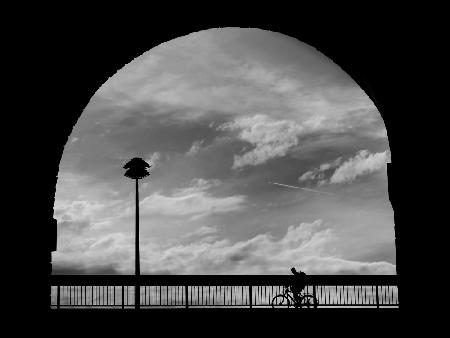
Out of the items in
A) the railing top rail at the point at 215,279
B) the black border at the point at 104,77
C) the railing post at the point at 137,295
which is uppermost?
the black border at the point at 104,77

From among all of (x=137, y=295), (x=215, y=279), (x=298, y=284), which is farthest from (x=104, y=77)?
(x=137, y=295)

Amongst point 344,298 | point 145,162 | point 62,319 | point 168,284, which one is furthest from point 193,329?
point 145,162

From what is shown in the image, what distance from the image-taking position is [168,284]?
17.4m

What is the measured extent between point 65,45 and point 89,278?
441 inches

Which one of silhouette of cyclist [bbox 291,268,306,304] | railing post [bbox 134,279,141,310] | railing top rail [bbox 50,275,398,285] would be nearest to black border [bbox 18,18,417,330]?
silhouette of cyclist [bbox 291,268,306,304]

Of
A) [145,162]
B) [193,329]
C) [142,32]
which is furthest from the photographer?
[145,162]

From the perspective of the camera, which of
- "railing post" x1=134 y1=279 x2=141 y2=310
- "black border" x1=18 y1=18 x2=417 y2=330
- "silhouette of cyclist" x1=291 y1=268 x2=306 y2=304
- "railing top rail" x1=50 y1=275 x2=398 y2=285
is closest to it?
"black border" x1=18 y1=18 x2=417 y2=330

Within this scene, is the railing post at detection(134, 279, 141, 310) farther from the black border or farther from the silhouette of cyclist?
the black border

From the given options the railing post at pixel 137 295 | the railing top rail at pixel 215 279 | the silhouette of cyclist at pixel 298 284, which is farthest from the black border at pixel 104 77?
the railing post at pixel 137 295

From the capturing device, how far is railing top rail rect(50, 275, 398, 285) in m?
17.1

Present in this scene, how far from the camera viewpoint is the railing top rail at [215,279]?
1714 centimetres

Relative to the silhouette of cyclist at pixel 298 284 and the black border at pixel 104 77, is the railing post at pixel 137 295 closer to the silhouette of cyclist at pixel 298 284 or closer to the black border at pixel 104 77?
the silhouette of cyclist at pixel 298 284

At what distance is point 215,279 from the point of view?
17141mm

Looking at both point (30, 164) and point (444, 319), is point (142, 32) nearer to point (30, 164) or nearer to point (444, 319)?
point (30, 164)
